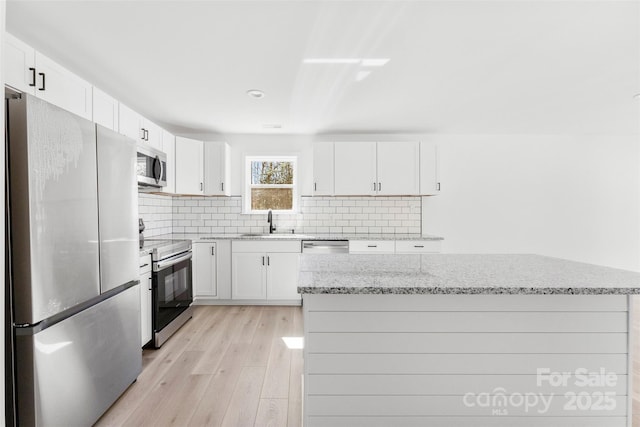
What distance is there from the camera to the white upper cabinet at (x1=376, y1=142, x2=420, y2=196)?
158 inches

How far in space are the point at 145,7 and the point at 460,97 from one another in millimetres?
2609

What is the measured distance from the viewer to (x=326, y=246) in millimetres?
3766

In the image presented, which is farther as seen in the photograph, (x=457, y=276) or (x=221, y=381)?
(x=221, y=381)

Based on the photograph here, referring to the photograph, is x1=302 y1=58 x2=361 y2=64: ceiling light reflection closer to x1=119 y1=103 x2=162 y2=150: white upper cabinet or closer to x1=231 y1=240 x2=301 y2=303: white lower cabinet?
x1=119 y1=103 x2=162 y2=150: white upper cabinet

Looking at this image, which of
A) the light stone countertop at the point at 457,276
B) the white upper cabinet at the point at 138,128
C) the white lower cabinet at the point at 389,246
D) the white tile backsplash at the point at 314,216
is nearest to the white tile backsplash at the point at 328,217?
the white tile backsplash at the point at 314,216

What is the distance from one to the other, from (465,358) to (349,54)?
1919mm

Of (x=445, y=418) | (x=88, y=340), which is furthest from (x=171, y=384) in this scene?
(x=445, y=418)

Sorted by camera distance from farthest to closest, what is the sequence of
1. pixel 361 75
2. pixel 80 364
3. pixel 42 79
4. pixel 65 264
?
1. pixel 361 75
2. pixel 42 79
3. pixel 80 364
4. pixel 65 264

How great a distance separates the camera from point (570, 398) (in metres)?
1.39

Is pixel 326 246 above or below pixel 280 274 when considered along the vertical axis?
above

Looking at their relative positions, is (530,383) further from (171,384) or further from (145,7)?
(145,7)

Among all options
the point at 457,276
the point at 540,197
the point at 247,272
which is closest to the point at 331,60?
the point at 457,276

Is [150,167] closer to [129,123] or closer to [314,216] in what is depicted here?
[129,123]

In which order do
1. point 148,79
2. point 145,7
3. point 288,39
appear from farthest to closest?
point 148,79 → point 288,39 → point 145,7
